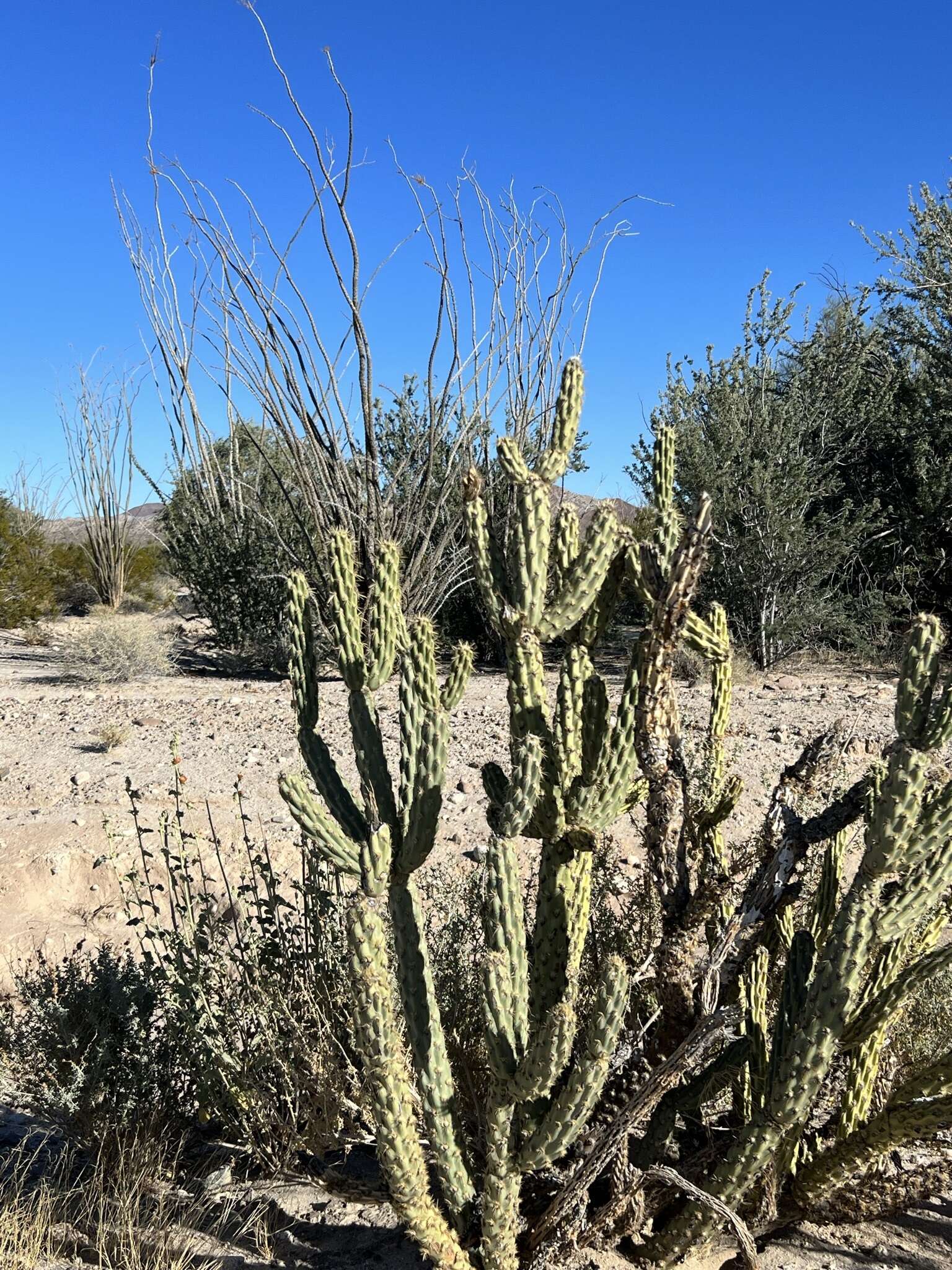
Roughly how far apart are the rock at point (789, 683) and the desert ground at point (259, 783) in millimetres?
18

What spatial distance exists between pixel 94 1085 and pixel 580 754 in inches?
77.7

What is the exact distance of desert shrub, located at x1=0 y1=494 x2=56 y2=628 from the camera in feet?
51.3

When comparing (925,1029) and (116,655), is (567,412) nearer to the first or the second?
(925,1029)

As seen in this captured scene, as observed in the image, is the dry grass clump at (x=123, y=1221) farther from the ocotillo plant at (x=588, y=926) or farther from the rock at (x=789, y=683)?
the rock at (x=789, y=683)

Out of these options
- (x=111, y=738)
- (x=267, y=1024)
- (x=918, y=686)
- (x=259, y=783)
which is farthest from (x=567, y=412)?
(x=111, y=738)

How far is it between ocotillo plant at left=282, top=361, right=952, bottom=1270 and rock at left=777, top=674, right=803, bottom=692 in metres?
6.58

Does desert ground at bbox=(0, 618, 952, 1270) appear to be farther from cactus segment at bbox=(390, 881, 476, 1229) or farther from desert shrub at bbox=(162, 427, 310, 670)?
desert shrub at bbox=(162, 427, 310, 670)

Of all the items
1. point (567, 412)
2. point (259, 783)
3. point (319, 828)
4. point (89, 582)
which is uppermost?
point (89, 582)

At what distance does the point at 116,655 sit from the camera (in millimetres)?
10734

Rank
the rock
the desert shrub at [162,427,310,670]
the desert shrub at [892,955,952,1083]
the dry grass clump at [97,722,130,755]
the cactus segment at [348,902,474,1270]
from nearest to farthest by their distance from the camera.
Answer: the cactus segment at [348,902,474,1270]
the desert shrub at [892,955,952,1083]
the dry grass clump at [97,722,130,755]
the rock
the desert shrub at [162,427,310,670]

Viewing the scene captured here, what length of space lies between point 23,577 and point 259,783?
11598mm

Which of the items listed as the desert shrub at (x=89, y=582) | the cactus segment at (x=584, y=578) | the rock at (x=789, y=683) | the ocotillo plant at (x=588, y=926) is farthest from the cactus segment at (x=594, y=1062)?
the desert shrub at (x=89, y=582)

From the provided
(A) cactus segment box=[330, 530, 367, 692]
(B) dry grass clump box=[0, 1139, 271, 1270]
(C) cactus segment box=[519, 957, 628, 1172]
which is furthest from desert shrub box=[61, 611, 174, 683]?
(C) cactus segment box=[519, 957, 628, 1172]

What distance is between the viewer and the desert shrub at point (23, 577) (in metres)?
15.6
